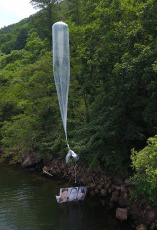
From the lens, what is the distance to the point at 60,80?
9.19 meters

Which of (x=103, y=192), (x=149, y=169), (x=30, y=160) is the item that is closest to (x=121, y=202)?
(x=103, y=192)

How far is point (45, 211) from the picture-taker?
10336 mm

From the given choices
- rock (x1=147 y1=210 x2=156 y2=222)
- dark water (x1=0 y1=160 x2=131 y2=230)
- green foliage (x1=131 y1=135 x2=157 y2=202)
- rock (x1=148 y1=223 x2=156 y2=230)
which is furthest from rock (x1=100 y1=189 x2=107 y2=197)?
green foliage (x1=131 y1=135 x2=157 y2=202)

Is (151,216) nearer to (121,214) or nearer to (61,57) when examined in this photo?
(121,214)

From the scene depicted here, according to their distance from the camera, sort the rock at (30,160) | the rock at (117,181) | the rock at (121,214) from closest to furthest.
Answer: the rock at (121,214)
the rock at (117,181)
the rock at (30,160)

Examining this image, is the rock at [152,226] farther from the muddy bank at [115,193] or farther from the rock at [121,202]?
the rock at [121,202]

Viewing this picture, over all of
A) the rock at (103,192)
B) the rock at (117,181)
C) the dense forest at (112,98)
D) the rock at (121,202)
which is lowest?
the rock at (121,202)

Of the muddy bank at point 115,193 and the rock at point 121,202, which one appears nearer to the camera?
the muddy bank at point 115,193

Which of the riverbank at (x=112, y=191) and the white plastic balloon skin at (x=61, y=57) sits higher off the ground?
the white plastic balloon skin at (x=61, y=57)

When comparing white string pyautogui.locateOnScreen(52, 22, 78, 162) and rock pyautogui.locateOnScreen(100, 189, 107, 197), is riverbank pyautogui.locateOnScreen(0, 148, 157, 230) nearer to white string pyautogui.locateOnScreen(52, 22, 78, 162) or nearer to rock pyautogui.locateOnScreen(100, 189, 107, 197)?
rock pyautogui.locateOnScreen(100, 189, 107, 197)

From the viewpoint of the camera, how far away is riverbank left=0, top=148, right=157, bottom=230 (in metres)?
8.59

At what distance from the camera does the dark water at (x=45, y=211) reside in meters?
9.08

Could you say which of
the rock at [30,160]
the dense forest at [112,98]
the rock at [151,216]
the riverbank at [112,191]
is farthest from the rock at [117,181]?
the rock at [30,160]

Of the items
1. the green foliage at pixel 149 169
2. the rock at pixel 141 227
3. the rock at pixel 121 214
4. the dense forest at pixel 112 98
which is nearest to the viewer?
the green foliage at pixel 149 169
